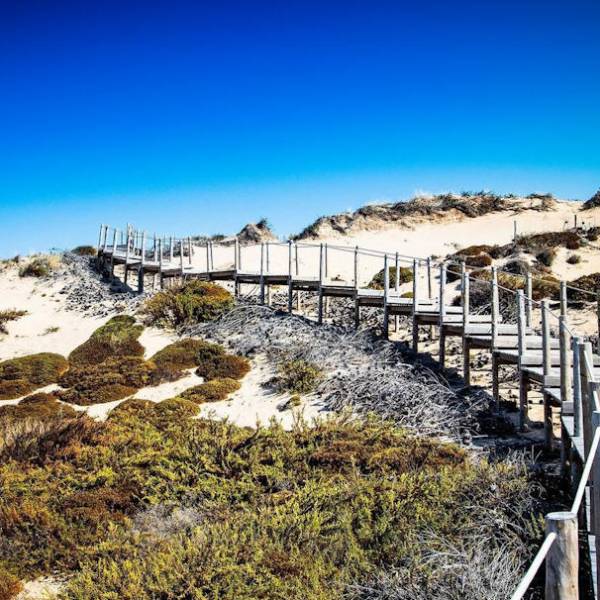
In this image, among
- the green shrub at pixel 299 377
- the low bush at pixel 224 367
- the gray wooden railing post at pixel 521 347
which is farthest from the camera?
the low bush at pixel 224 367

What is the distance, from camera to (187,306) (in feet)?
64.7

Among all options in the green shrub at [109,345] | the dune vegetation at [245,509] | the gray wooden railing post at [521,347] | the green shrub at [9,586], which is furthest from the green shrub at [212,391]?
the green shrub at [9,586]

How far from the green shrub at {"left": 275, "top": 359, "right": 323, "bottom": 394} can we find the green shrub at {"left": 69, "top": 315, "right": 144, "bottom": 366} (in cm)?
551

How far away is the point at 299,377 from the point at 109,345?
7275 mm

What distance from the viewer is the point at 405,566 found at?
516cm

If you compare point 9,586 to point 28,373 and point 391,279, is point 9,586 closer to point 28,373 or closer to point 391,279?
point 28,373

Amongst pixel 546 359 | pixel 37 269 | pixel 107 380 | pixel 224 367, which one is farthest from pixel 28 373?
pixel 37 269

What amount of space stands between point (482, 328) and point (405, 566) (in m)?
7.10

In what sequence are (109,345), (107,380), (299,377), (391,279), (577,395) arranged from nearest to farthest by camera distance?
1. (577,395)
2. (299,377)
3. (107,380)
4. (109,345)
5. (391,279)

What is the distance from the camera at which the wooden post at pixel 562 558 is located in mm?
2705

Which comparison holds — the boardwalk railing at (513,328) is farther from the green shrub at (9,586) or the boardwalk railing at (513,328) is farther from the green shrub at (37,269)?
the green shrub at (9,586)

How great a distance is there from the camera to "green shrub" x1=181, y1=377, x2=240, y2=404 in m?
13.8

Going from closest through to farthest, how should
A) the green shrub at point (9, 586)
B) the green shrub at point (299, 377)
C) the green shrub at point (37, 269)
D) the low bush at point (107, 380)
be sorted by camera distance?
the green shrub at point (9, 586)
the green shrub at point (299, 377)
the low bush at point (107, 380)
the green shrub at point (37, 269)

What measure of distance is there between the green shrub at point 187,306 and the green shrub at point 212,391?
17.0 feet
